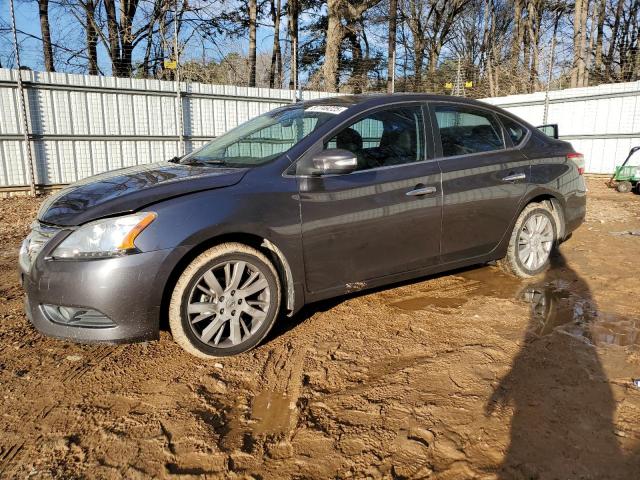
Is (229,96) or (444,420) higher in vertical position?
(229,96)

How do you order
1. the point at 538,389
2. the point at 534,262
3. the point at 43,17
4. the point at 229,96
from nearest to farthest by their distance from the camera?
the point at 538,389 < the point at 534,262 < the point at 229,96 < the point at 43,17

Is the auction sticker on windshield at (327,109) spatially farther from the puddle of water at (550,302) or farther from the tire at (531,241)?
the tire at (531,241)

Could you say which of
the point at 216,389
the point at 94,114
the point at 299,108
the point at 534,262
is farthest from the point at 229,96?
the point at 216,389

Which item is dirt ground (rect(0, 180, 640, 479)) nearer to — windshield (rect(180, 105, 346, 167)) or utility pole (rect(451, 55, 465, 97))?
windshield (rect(180, 105, 346, 167))

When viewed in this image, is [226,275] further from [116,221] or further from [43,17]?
[43,17]

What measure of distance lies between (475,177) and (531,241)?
3.39ft

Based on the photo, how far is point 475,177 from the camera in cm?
→ 381

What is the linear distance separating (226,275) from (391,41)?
19491 millimetres

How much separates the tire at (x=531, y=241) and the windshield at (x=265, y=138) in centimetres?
204

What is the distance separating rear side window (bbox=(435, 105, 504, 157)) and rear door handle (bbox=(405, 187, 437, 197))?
1.24 ft

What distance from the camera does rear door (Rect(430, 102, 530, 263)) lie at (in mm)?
3699

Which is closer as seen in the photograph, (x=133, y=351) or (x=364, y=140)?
(x=133, y=351)

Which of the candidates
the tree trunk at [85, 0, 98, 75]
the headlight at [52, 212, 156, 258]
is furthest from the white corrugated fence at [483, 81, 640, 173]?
the tree trunk at [85, 0, 98, 75]

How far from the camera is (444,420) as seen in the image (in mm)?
2252
